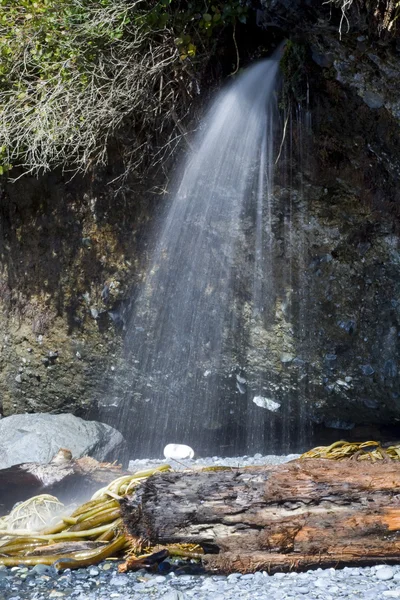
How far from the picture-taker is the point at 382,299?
16.1ft

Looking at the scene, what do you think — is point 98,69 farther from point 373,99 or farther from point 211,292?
point 373,99

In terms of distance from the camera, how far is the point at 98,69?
16.7 ft

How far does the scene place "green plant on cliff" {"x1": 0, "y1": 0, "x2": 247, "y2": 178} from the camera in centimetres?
484

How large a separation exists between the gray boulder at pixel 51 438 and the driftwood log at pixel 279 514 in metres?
2.34

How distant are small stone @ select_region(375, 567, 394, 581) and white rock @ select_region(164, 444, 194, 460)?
330cm

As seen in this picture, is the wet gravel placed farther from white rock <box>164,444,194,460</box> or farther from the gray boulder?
white rock <box>164,444,194,460</box>

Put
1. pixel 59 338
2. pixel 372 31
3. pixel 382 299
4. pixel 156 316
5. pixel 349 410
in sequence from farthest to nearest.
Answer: pixel 59 338 → pixel 156 316 → pixel 349 410 → pixel 382 299 → pixel 372 31

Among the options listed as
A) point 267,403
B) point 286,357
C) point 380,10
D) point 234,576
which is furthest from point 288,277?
point 234,576

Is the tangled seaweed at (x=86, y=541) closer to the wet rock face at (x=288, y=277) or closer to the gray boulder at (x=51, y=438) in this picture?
the gray boulder at (x=51, y=438)

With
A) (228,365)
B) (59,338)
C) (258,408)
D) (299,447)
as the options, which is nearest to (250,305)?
(228,365)

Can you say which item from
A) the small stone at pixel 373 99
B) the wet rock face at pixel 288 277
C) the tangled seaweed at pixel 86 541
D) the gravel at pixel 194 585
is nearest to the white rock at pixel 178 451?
the wet rock face at pixel 288 277

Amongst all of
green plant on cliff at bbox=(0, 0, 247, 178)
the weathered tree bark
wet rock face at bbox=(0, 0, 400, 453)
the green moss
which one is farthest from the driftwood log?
green plant on cliff at bbox=(0, 0, 247, 178)

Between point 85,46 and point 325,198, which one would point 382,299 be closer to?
point 325,198

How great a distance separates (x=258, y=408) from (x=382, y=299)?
4.70 feet
